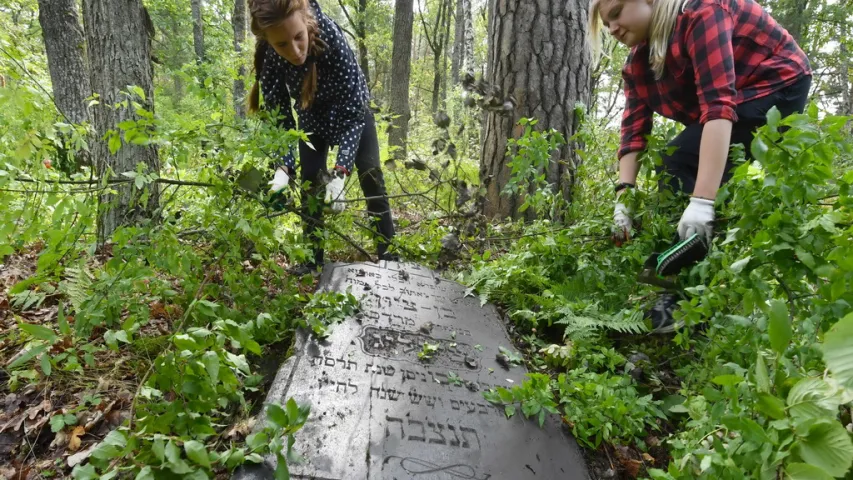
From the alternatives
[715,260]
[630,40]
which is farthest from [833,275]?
[630,40]

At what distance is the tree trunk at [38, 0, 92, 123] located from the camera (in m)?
5.40

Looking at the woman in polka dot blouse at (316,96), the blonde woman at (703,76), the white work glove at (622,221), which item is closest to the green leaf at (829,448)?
the blonde woman at (703,76)

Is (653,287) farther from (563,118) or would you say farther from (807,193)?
(563,118)

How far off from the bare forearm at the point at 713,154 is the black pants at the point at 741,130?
85 mm

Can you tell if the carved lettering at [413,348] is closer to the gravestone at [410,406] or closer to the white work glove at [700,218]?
the gravestone at [410,406]

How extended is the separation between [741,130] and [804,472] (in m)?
2.08

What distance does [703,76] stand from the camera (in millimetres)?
2080

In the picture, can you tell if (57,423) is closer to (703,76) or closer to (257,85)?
(257,85)

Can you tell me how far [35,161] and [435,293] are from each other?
78.2 inches

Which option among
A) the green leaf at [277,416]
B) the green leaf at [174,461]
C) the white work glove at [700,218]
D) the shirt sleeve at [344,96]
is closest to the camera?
the green leaf at [174,461]

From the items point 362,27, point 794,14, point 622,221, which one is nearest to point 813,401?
point 622,221

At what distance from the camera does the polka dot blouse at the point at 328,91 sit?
2.76 m

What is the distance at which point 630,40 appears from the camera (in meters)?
2.35

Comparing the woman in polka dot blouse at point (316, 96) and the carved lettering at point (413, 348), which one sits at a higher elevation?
the woman in polka dot blouse at point (316, 96)
